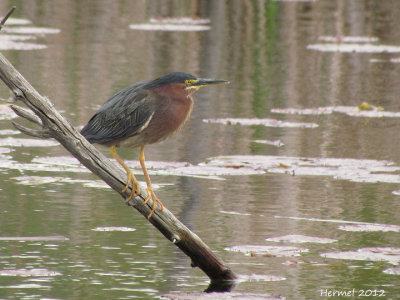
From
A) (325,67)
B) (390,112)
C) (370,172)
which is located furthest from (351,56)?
(370,172)

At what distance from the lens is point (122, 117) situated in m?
5.48

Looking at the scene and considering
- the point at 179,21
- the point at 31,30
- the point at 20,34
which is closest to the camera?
the point at 20,34

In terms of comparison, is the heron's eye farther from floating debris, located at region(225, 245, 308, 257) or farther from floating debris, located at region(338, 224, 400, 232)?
floating debris, located at region(338, 224, 400, 232)

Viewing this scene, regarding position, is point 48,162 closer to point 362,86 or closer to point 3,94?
point 3,94

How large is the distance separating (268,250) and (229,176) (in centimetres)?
233

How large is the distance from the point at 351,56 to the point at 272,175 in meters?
7.90

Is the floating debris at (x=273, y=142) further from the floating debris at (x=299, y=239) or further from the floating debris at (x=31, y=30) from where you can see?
the floating debris at (x=31, y=30)

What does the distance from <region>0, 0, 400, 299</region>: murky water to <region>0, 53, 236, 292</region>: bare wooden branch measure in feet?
0.39

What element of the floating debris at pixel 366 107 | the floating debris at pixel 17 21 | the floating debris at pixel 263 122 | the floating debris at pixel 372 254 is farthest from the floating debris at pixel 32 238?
the floating debris at pixel 17 21

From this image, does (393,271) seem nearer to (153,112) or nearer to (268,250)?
(268,250)

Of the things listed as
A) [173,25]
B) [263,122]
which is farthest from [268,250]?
[173,25]

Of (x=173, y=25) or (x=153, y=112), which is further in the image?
(x=173, y=25)

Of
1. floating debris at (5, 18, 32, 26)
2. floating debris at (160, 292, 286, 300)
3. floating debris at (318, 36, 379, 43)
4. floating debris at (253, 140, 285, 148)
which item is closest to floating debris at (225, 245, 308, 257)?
floating debris at (160, 292, 286, 300)

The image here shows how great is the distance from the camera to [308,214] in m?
7.09
